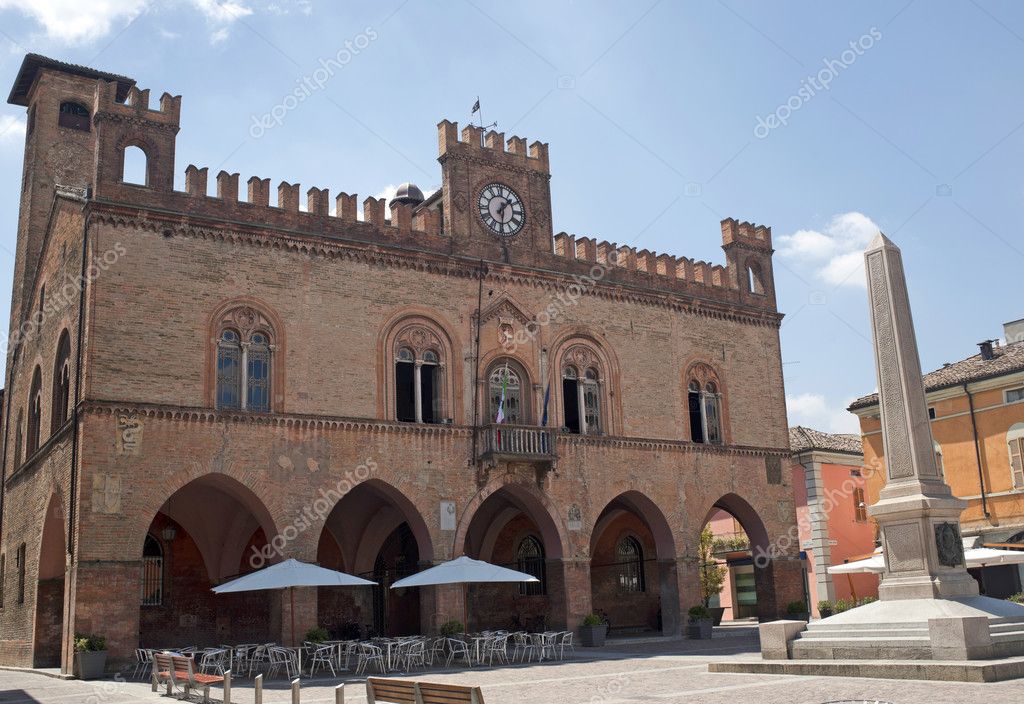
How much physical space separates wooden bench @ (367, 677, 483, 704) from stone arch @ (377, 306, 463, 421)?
1225 cm

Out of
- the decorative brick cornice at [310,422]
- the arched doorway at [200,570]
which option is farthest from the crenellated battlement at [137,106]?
the arched doorway at [200,570]

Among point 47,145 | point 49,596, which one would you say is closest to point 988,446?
point 49,596

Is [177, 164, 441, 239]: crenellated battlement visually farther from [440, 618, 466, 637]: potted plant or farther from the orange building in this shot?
the orange building

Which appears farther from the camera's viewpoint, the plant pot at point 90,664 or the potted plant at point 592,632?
the potted plant at point 592,632

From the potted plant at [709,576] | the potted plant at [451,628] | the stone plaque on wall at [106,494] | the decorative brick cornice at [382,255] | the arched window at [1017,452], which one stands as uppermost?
the decorative brick cornice at [382,255]

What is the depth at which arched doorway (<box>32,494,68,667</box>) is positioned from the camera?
22.1 m

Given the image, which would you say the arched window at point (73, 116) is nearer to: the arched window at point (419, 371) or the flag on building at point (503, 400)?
the arched window at point (419, 371)

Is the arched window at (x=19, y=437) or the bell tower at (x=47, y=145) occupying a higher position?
the bell tower at (x=47, y=145)

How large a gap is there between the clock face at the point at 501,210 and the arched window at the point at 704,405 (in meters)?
6.58

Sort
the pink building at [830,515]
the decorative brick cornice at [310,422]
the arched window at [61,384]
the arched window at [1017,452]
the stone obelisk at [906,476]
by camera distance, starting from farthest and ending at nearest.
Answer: the pink building at [830,515], the arched window at [1017,452], the arched window at [61,384], the decorative brick cornice at [310,422], the stone obelisk at [906,476]

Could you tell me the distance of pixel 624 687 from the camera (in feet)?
44.8

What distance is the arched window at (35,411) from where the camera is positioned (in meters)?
24.9

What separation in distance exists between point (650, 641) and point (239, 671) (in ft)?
33.5

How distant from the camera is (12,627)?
24.7 metres
